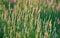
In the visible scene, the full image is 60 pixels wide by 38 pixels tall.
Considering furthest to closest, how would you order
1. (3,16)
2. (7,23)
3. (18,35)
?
(3,16), (7,23), (18,35)

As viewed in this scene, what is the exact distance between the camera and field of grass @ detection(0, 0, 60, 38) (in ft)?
12.1

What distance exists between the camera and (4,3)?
489 centimetres

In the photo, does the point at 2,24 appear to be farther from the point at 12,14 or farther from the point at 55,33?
the point at 55,33

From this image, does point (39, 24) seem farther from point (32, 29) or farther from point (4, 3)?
point (4, 3)

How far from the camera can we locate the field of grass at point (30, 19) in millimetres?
3703

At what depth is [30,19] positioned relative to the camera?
3973mm

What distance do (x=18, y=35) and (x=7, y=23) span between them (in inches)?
16.5

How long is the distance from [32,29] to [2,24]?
0.62 m

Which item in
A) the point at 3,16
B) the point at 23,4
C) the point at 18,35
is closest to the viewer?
the point at 18,35

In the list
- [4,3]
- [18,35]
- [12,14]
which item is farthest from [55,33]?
[4,3]

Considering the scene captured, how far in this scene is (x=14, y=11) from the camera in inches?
170

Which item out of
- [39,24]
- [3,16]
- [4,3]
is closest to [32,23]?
[39,24]

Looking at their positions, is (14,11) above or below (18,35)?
above

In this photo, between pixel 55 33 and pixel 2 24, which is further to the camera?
pixel 2 24
